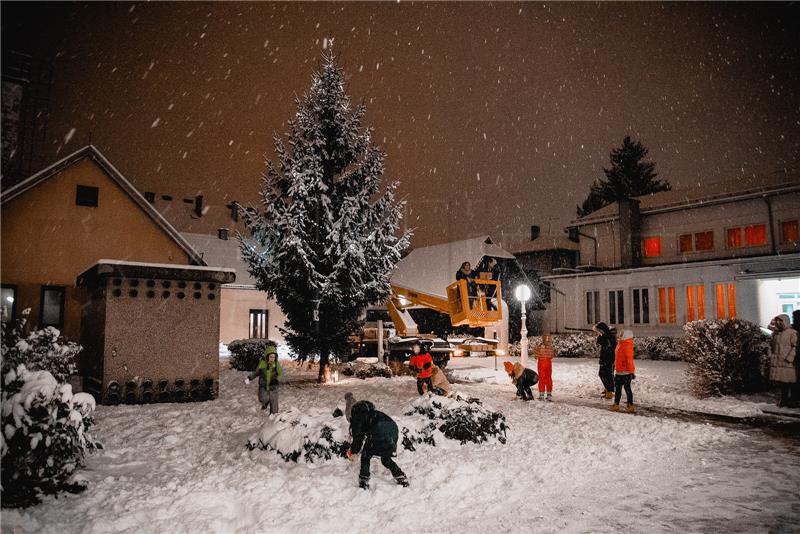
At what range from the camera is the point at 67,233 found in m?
16.4

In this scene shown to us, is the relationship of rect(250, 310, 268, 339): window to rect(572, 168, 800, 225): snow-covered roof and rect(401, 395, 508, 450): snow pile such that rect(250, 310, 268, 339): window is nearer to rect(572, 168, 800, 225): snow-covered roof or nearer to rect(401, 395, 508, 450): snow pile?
rect(572, 168, 800, 225): snow-covered roof

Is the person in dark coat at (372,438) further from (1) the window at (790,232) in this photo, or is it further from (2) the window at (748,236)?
(2) the window at (748,236)

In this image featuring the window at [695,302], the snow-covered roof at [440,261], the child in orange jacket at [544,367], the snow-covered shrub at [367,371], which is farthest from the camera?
the snow-covered roof at [440,261]

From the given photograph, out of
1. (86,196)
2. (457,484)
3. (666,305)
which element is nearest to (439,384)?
(457,484)

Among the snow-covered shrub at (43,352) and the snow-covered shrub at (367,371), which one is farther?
the snow-covered shrub at (367,371)

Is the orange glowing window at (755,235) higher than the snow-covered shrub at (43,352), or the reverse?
the orange glowing window at (755,235)

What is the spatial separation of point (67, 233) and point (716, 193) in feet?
94.3

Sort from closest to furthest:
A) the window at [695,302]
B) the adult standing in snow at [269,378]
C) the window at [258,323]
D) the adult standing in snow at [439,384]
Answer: the adult standing in snow at [269,378] → the adult standing in snow at [439,384] → the window at [695,302] → the window at [258,323]

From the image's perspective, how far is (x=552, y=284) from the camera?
31172mm

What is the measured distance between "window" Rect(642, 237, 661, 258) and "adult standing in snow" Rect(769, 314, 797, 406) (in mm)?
17983

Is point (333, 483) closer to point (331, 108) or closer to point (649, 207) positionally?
point (331, 108)

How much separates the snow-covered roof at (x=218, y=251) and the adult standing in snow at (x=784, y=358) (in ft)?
88.5

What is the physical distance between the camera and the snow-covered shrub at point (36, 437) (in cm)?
559

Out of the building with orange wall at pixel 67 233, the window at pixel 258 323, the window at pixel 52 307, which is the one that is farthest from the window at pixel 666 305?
the window at pixel 52 307
